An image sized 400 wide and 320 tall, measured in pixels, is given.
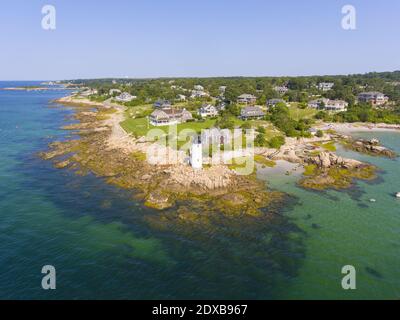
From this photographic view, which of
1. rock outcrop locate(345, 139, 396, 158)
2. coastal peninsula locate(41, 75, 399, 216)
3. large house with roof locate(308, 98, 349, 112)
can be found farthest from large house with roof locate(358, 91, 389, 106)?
rock outcrop locate(345, 139, 396, 158)

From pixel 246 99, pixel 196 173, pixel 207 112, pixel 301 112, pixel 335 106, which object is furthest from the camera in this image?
pixel 246 99

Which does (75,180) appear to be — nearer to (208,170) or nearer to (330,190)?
(208,170)

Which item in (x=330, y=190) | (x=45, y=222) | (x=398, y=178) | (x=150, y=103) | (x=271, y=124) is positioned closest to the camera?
(x=45, y=222)

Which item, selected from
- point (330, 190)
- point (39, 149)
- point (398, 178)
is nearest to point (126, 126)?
point (39, 149)

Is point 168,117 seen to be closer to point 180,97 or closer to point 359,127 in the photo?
point 180,97

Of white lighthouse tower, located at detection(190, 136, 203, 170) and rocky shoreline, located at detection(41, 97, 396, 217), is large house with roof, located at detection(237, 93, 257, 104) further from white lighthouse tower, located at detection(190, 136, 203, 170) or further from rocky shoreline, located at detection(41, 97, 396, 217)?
white lighthouse tower, located at detection(190, 136, 203, 170)

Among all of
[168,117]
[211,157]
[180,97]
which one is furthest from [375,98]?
[211,157]

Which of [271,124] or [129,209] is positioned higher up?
[271,124]
